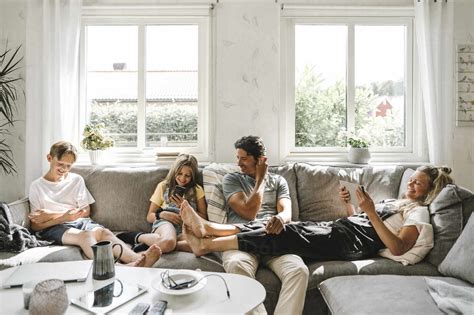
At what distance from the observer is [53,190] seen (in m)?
2.62

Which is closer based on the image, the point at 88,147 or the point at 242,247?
the point at 242,247

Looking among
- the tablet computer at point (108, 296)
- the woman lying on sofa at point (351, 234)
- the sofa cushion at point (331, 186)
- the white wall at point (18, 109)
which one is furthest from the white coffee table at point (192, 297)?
the white wall at point (18, 109)

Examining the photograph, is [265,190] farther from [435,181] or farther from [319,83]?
[319,83]

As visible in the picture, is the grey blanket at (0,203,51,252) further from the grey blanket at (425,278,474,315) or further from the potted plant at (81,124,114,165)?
the grey blanket at (425,278,474,315)

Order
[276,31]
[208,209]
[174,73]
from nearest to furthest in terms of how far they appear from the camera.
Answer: [208,209], [276,31], [174,73]

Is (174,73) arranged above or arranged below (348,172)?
above

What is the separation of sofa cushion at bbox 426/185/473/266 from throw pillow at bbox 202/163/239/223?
1.25 meters

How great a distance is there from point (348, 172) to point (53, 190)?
211cm

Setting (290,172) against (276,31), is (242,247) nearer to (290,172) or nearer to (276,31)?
(290,172)

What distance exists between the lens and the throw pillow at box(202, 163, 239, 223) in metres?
2.53

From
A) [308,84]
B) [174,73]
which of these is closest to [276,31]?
[308,84]

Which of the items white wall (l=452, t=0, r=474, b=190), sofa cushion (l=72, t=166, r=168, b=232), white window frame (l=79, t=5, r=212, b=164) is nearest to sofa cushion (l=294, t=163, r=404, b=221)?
white wall (l=452, t=0, r=474, b=190)

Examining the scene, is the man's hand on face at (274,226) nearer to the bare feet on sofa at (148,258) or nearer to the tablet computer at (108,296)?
the bare feet on sofa at (148,258)

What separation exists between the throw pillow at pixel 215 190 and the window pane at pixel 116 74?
1016mm
